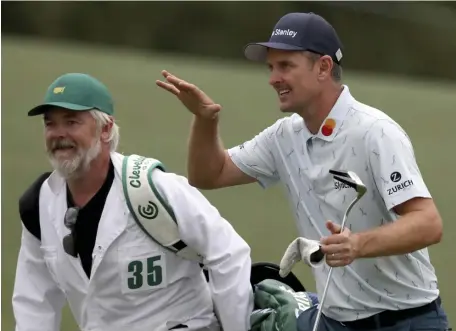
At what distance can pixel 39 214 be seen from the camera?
3.99 meters

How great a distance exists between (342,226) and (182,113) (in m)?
7.14

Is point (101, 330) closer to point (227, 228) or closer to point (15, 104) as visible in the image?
point (227, 228)

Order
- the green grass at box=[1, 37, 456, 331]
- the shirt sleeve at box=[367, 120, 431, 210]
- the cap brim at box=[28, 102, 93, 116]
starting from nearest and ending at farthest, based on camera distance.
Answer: the shirt sleeve at box=[367, 120, 431, 210], the cap brim at box=[28, 102, 93, 116], the green grass at box=[1, 37, 456, 331]

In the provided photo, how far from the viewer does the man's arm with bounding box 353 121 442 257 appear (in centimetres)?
299

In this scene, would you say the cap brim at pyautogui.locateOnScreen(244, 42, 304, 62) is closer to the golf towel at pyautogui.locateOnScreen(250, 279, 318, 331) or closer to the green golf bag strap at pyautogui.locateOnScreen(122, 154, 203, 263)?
the green golf bag strap at pyautogui.locateOnScreen(122, 154, 203, 263)

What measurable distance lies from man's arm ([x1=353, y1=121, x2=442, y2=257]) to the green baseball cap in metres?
1.16

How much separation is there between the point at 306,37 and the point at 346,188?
0.53 metres

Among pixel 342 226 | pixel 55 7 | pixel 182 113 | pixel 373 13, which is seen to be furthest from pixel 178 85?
pixel 373 13

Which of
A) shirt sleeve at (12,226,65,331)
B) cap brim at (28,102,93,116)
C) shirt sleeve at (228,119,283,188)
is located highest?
cap brim at (28,102,93,116)

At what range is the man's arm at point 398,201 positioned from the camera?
9.80ft

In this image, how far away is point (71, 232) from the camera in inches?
152

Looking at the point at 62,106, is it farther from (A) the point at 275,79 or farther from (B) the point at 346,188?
(B) the point at 346,188

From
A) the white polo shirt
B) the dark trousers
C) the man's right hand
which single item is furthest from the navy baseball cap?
the dark trousers

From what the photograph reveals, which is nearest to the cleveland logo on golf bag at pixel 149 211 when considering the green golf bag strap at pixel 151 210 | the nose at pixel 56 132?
the green golf bag strap at pixel 151 210
